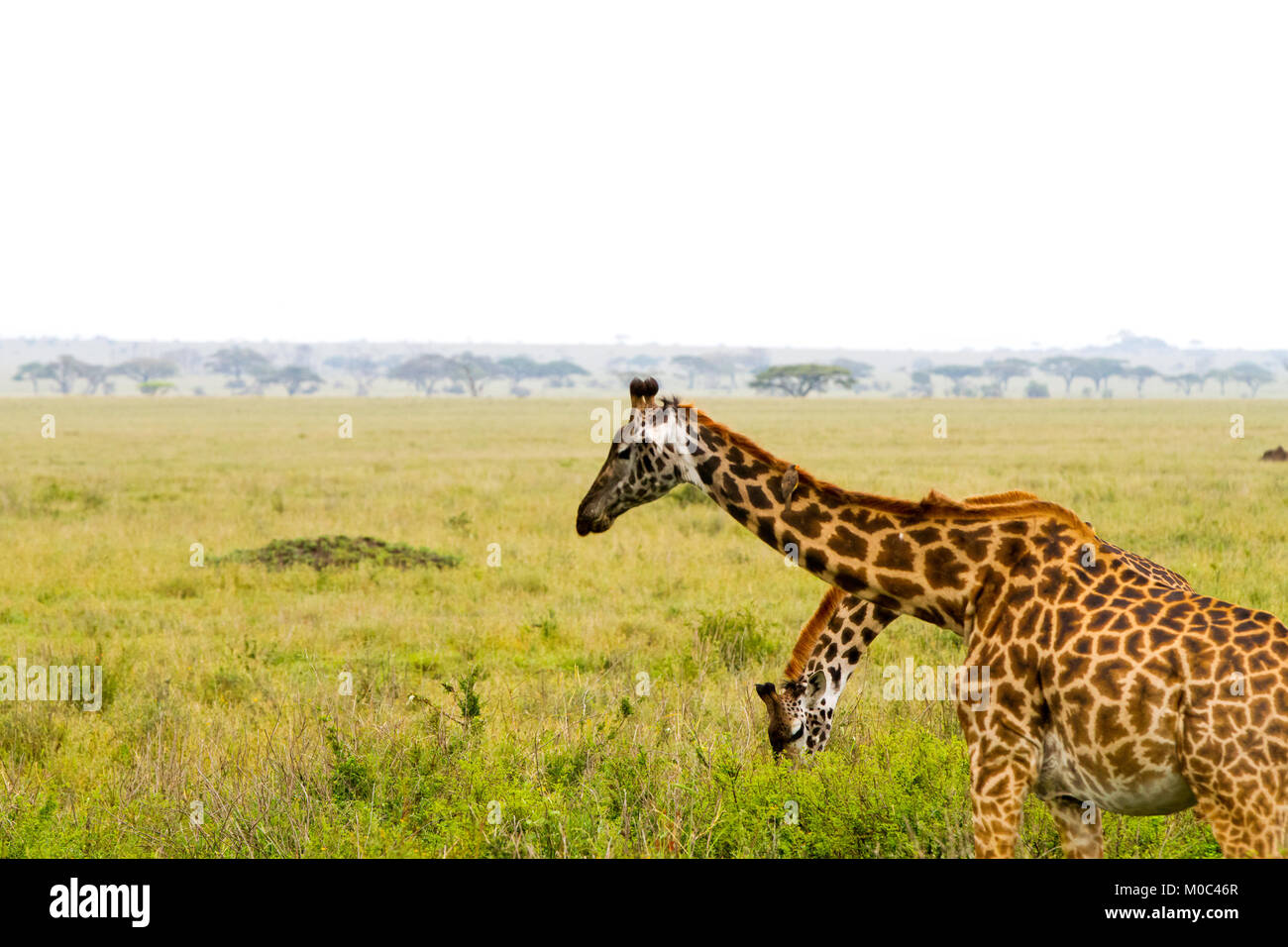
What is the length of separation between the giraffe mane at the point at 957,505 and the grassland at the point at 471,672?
4.75 ft

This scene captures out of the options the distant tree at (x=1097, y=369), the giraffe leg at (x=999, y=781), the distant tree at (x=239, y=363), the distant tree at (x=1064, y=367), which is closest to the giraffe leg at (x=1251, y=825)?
the giraffe leg at (x=999, y=781)

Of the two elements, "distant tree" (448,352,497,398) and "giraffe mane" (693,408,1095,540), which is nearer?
"giraffe mane" (693,408,1095,540)

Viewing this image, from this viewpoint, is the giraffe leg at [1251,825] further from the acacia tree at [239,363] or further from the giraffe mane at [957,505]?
the acacia tree at [239,363]

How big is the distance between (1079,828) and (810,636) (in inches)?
75.2

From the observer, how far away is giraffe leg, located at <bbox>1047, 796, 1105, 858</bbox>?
4.65m

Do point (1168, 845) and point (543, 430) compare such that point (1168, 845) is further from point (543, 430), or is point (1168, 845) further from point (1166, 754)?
point (543, 430)

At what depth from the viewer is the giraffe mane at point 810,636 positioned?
6.25 m

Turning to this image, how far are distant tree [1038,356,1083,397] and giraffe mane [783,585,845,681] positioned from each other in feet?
551

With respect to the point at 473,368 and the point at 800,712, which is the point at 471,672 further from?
the point at 473,368

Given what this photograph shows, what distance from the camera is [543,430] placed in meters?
55.7

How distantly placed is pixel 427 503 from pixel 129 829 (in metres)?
18.4

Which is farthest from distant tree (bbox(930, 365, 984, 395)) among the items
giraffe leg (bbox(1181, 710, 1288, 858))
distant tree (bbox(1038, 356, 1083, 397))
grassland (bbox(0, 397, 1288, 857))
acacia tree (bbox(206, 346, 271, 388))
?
giraffe leg (bbox(1181, 710, 1288, 858))

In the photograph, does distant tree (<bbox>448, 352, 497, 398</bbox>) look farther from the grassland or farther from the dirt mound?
the dirt mound
